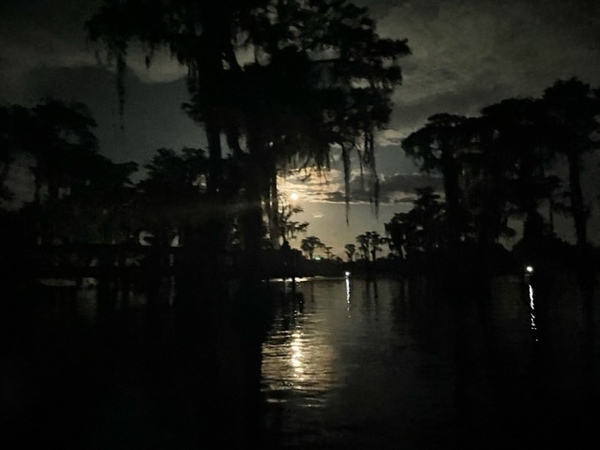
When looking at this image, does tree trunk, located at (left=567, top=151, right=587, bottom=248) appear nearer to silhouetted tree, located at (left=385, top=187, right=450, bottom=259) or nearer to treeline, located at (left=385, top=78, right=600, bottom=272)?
treeline, located at (left=385, top=78, right=600, bottom=272)

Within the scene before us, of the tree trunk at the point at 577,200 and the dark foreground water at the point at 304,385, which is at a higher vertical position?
the tree trunk at the point at 577,200

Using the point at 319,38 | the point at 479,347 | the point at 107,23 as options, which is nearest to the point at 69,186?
the point at 107,23

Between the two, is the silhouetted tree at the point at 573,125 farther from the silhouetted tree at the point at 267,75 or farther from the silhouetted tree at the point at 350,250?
the silhouetted tree at the point at 350,250

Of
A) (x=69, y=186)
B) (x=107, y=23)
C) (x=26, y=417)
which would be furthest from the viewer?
(x=69, y=186)

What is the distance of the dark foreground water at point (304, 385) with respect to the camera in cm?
452

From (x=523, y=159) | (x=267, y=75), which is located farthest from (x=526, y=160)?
(x=267, y=75)

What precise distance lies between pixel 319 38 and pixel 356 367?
60.3 feet

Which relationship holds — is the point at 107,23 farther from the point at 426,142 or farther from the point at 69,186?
the point at 426,142

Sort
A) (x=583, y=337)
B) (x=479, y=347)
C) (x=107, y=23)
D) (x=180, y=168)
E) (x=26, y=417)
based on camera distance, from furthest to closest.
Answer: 1. (x=180, y=168)
2. (x=107, y=23)
3. (x=583, y=337)
4. (x=479, y=347)
5. (x=26, y=417)

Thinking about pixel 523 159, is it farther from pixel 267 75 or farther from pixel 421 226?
pixel 421 226

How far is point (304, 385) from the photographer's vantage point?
20.5 ft

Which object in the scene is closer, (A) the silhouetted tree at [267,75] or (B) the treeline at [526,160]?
(A) the silhouetted tree at [267,75]

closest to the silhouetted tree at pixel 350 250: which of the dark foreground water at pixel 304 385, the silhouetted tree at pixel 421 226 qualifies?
the silhouetted tree at pixel 421 226

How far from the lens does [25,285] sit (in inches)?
853
